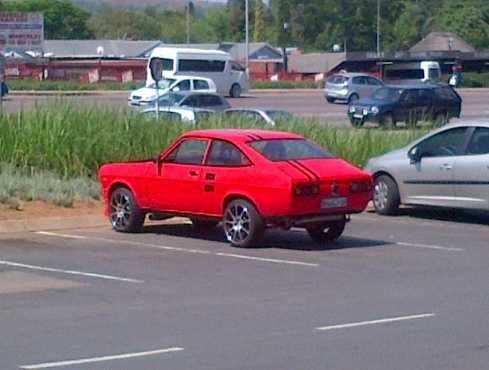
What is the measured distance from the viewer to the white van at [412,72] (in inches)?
2896

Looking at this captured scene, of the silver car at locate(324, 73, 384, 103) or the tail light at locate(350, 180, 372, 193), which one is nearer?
the tail light at locate(350, 180, 372, 193)

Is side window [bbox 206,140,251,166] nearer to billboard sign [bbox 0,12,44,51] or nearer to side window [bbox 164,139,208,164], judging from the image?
side window [bbox 164,139,208,164]

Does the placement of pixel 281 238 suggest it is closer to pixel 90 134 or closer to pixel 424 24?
pixel 90 134


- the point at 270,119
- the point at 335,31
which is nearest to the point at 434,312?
the point at 270,119

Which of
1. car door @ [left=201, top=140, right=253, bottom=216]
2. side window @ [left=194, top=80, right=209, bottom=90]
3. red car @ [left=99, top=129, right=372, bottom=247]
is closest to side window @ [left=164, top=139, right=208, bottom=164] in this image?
red car @ [left=99, top=129, right=372, bottom=247]

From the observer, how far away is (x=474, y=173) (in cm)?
1958

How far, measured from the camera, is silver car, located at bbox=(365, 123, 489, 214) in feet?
64.4

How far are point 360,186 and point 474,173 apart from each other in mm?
2866

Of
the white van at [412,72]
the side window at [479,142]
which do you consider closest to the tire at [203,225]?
the side window at [479,142]

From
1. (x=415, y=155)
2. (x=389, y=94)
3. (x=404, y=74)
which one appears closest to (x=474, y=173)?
(x=415, y=155)

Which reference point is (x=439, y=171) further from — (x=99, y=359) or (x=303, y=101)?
(x=303, y=101)

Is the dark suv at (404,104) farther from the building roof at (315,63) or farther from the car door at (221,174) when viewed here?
the building roof at (315,63)

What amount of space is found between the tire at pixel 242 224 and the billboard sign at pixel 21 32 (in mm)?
12765

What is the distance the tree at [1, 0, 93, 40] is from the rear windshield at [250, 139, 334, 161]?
393 ft
